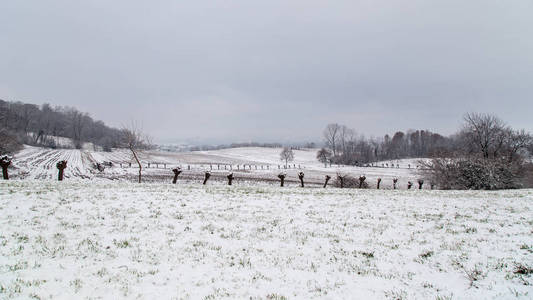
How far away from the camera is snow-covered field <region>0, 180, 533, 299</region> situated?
4.94 meters

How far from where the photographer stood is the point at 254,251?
6746 mm

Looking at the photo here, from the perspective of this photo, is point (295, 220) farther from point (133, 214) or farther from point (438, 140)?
point (438, 140)

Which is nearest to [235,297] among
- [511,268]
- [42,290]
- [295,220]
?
[42,290]

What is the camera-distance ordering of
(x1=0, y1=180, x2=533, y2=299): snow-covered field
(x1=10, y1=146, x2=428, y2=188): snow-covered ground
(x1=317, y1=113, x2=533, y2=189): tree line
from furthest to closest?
(x1=10, y1=146, x2=428, y2=188): snow-covered ground < (x1=317, y1=113, x2=533, y2=189): tree line < (x1=0, y1=180, x2=533, y2=299): snow-covered field

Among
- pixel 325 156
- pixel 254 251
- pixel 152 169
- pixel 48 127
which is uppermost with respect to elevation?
pixel 48 127

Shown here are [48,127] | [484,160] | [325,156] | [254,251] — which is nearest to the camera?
[254,251]

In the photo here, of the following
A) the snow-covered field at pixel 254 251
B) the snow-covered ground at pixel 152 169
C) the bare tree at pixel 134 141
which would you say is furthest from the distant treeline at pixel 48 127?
the snow-covered field at pixel 254 251

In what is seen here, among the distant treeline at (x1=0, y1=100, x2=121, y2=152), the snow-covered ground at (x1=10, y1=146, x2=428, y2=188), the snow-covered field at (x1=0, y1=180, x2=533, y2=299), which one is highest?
the distant treeline at (x1=0, y1=100, x2=121, y2=152)

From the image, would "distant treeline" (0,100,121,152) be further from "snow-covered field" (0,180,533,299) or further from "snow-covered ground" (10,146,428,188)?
"snow-covered field" (0,180,533,299)

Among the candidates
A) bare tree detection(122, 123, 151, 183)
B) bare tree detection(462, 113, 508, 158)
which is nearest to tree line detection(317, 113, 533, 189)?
bare tree detection(462, 113, 508, 158)

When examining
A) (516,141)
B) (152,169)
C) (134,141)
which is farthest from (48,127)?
(516,141)

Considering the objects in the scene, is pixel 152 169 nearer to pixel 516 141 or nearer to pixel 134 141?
pixel 134 141

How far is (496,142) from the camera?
42406mm

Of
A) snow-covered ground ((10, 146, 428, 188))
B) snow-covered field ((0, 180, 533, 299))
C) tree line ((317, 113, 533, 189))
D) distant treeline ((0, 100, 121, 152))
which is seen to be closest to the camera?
snow-covered field ((0, 180, 533, 299))
